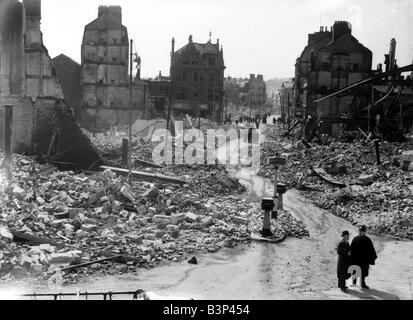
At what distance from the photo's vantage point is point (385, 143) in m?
31.5

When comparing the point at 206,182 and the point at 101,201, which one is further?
the point at 206,182

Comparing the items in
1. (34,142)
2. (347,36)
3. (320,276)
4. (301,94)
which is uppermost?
(347,36)

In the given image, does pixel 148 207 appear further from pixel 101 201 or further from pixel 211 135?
pixel 211 135

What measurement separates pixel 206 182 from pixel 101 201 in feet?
21.9

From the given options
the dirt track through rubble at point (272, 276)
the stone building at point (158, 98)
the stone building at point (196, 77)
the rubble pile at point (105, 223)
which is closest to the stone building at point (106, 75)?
the stone building at point (158, 98)

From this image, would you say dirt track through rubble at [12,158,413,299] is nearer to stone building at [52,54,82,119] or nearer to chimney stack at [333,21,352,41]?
chimney stack at [333,21,352,41]

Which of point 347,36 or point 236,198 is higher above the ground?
point 347,36

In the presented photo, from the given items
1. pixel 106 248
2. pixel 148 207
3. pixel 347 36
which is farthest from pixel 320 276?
pixel 347 36

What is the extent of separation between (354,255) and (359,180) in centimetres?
1317

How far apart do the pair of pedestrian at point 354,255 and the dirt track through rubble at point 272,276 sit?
1.04 feet

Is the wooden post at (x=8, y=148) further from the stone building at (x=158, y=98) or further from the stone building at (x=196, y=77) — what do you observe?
the stone building at (x=196, y=77)

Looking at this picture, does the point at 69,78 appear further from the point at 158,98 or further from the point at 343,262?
the point at 343,262

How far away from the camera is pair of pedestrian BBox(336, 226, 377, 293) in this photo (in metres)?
10.6

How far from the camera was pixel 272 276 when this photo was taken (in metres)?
11.7
